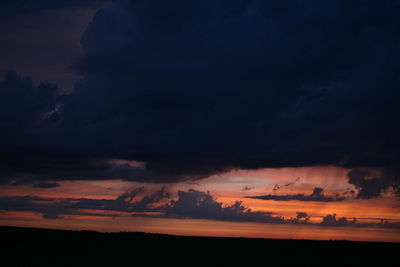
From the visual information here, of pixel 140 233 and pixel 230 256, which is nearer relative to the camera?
pixel 230 256

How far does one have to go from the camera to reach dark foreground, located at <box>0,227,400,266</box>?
78.1m

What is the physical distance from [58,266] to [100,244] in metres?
28.7

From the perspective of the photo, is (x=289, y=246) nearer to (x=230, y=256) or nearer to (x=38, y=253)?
(x=230, y=256)

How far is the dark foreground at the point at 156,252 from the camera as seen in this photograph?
78.1 metres

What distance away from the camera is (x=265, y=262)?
82625mm

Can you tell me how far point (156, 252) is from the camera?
9050 cm

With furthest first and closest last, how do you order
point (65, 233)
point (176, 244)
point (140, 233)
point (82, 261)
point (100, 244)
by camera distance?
point (140, 233)
point (65, 233)
point (176, 244)
point (100, 244)
point (82, 261)

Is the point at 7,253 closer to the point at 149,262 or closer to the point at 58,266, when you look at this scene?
the point at 58,266

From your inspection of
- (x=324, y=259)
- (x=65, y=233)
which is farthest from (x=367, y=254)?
(x=65, y=233)

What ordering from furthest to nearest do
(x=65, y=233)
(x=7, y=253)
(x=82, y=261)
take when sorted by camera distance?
(x=65, y=233)
(x=7, y=253)
(x=82, y=261)

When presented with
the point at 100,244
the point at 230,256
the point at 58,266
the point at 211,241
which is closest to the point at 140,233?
the point at 211,241

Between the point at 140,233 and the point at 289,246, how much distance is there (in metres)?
33.2

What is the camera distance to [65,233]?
116 metres

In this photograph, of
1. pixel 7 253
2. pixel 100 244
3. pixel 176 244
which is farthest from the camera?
pixel 176 244
